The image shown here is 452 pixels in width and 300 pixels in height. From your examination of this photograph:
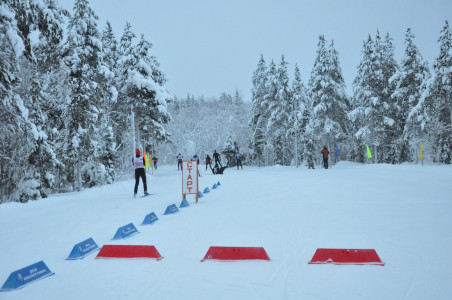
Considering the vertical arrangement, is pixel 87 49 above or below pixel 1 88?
above

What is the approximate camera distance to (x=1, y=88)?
28.7ft

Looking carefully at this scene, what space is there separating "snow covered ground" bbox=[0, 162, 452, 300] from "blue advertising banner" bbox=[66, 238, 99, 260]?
6.3 inches

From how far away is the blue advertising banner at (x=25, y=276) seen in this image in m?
3.93

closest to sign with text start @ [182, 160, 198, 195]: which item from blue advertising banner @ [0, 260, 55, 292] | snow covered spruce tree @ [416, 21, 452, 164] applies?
blue advertising banner @ [0, 260, 55, 292]

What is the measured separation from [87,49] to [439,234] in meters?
19.5

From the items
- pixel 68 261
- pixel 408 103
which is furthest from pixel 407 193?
pixel 408 103

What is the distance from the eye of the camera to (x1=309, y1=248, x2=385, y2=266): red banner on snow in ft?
14.8

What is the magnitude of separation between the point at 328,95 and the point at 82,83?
25.1 m

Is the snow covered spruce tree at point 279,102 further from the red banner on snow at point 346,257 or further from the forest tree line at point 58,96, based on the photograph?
the red banner on snow at point 346,257

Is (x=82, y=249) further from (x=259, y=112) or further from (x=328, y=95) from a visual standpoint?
(x=259, y=112)

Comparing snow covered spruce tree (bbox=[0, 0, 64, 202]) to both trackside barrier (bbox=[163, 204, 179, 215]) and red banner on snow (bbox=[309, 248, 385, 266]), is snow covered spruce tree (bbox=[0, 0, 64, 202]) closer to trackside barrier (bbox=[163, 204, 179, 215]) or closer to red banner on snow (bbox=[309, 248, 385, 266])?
trackside barrier (bbox=[163, 204, 179, 215])

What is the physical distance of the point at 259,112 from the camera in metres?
45.2

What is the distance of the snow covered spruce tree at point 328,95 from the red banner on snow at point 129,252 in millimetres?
30212

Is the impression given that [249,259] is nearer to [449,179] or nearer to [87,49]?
[449,179]
